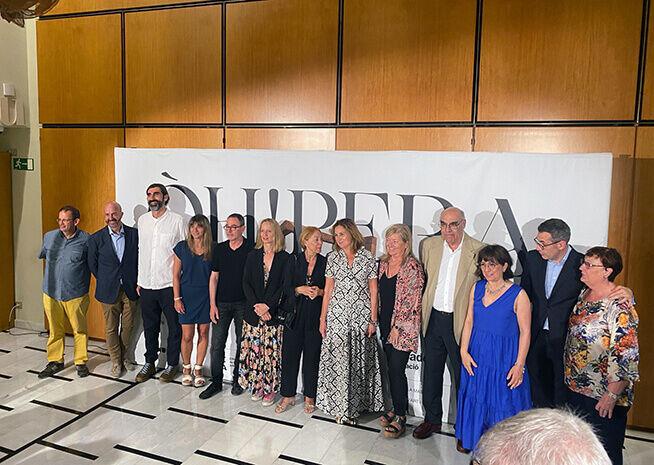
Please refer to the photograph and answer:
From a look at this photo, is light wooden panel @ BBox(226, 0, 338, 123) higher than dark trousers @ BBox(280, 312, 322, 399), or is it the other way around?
light wooden panel @ BBox(226, 0, 338, 123)

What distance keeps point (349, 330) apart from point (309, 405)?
85 cm

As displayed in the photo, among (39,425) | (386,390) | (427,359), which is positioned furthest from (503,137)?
(39,425)

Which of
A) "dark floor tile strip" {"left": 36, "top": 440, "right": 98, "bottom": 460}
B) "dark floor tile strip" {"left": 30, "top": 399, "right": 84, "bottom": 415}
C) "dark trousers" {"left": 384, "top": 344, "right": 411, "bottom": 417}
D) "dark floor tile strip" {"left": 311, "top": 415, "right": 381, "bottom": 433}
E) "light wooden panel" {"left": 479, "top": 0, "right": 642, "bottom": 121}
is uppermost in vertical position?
"light wooden panel" {"left": 479, "top": 0, "right": 642, "bottom": 121}

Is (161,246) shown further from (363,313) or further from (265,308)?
(363,313)

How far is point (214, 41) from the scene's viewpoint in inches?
225

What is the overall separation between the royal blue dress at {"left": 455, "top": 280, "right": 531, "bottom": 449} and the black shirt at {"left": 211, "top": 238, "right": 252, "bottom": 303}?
2.21 metres

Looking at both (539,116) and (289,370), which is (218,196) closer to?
(289,370)

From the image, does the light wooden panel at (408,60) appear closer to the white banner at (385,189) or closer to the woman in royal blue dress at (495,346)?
the white banner at (385,189)

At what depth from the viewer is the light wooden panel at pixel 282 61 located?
17.3ft

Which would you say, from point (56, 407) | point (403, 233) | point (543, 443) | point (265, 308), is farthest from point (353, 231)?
point (543, 443)

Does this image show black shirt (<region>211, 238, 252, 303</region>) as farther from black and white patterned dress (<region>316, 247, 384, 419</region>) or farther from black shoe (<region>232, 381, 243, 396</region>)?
black and white patterned dress (<region>316, 247, 384, 419</region>)

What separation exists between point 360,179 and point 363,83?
93cm

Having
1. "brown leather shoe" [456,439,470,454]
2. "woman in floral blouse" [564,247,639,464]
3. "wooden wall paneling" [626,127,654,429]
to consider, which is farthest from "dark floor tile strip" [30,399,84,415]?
"wooden wall paneling" [626,127,654,429]

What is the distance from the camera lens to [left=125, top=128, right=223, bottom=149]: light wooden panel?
582 centimetres
